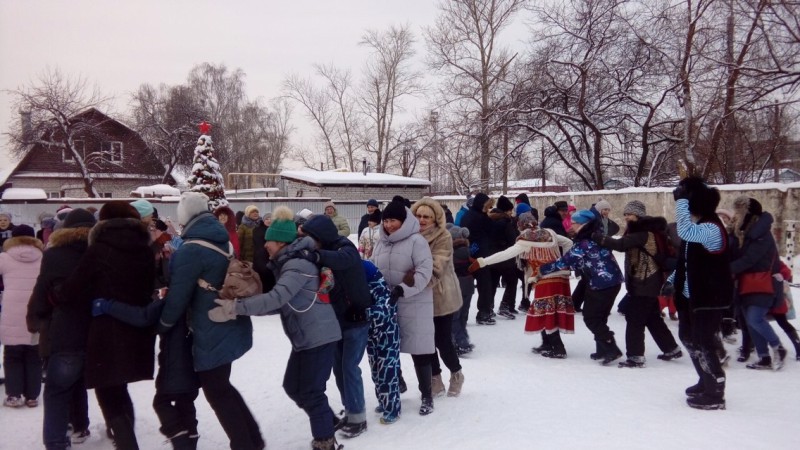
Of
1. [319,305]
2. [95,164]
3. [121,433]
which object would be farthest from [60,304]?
[95,164]

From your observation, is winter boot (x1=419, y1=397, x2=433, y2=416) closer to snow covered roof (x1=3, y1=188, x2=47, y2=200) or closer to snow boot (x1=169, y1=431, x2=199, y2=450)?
snow boot (x1=169, y1=431, x2=199, y2=450)

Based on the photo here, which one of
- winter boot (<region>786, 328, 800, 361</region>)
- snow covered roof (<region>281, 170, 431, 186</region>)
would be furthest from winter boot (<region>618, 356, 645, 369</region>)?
snow covered roof (<region>281, 170, 431, 186</region>)

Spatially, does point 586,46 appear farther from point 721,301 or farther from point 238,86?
point 238,86

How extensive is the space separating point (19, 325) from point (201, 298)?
2.57m

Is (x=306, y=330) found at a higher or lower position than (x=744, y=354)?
higher

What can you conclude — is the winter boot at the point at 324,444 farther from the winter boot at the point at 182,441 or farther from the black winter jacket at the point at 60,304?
the black winter jacket at the point at 60,304

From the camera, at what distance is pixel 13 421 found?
4.65 metres

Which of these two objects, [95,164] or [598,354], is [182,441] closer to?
[598,354]

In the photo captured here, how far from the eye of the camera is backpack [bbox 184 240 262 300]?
134 inches

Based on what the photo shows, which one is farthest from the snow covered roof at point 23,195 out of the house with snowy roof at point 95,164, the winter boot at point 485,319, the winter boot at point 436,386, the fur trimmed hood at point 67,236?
the winter boot at point 436,386

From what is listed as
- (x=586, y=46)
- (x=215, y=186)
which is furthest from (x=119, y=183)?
(x=586, y=46)

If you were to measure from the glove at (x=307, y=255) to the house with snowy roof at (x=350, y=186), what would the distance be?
923 inches

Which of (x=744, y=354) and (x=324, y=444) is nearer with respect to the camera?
(x=324, y=444)

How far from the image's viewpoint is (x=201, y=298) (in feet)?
11.3
